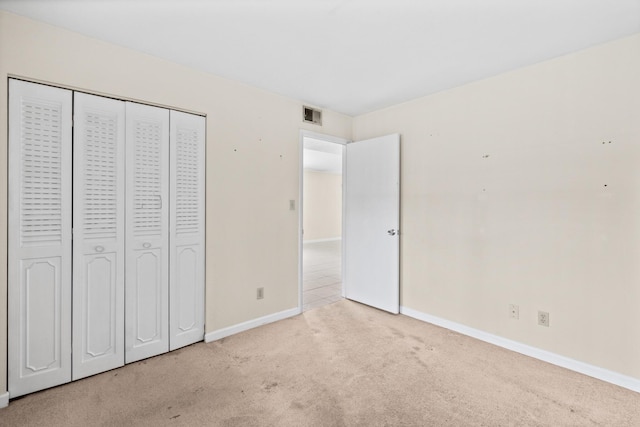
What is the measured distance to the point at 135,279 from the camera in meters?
2.46

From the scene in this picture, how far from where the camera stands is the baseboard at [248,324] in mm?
2859

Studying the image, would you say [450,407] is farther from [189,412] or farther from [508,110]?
[508,110]

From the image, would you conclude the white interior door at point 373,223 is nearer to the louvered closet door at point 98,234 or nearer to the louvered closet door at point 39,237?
the louvered closet door at point 98,234

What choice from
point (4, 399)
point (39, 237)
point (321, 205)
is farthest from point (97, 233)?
point (321, 205)

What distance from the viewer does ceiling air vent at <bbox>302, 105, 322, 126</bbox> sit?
11.8 ft

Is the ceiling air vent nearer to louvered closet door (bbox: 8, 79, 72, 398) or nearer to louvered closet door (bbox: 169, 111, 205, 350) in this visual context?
louvered closet door (bbox: 169, 111, 205, 350)

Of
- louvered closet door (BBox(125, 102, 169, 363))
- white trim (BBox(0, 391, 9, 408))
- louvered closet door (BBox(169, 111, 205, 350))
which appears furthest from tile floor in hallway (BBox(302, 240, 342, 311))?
white trim (BBox(0, 391, 9, 408))

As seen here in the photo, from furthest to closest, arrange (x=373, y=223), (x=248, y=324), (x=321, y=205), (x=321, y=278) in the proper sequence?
(x=321, y=205) < (x=321, y=278) < (x=373, y=223) < (x=248, y=324)

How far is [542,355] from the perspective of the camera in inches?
100

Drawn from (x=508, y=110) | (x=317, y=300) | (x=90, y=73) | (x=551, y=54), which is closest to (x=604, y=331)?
(x=508, y=110)

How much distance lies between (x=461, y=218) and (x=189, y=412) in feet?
9.14

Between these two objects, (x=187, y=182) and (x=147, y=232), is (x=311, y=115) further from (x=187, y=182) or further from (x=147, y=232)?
(x=147, y=232)

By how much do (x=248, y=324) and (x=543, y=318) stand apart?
8.77ft

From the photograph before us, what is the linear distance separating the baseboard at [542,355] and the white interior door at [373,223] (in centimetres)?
55
